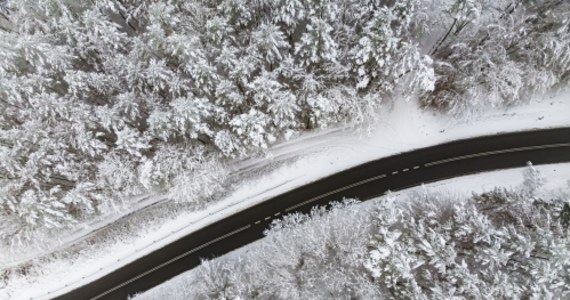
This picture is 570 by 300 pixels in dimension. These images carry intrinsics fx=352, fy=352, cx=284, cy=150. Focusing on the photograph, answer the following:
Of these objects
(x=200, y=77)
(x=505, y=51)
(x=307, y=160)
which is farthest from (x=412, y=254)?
(x=200, y=77)

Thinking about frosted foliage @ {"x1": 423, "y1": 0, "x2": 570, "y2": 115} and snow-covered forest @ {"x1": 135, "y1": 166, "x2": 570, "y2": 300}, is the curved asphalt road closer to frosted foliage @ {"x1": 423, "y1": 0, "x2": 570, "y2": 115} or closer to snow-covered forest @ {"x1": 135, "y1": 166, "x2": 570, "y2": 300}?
snow-covered forest @ {"x1": 135, "y1": 166, "x2": 570, "y2": 300}

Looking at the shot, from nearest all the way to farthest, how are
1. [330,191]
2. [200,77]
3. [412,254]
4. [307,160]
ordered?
[412,254] → [200,77] → [330,191] → [307,160]

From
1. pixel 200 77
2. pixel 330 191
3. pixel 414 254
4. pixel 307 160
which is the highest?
pixel 200 77

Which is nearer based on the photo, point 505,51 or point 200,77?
point 200,77

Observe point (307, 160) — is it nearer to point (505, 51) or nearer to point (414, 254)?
point (414, 254)

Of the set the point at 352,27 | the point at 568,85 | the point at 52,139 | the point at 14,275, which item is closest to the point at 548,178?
the point at 568,85

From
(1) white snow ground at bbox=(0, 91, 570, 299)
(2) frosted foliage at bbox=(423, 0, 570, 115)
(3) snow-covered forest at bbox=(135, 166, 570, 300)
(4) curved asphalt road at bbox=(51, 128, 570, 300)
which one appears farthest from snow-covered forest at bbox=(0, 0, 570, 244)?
(3) snow-covered forest at bbox=(135, 166, 570, 300)

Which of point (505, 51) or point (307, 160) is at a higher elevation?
point (505, 51)

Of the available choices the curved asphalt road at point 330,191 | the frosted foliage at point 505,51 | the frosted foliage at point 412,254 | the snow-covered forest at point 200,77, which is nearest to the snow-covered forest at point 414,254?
the frosted foliage at point 412,254
